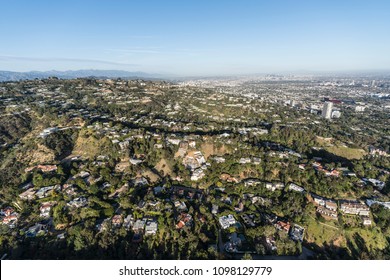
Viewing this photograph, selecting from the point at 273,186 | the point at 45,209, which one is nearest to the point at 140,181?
the point at 45,209

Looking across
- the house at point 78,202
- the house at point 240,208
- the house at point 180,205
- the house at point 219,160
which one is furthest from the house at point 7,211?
the house at point 219,160

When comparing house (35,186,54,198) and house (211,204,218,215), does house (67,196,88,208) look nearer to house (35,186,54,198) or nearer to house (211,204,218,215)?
house (35,186,54,198)

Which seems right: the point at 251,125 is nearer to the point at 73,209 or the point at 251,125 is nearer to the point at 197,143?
the point at 197,143

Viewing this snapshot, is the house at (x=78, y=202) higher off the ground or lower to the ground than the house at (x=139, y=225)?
higher

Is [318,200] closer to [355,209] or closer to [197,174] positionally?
[355,209]

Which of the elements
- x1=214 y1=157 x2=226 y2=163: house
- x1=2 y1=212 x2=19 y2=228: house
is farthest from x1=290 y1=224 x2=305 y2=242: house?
x1=2 y1=212 x2=19 y2=228: house

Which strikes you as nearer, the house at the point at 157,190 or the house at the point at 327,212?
the house at the point at 327,212

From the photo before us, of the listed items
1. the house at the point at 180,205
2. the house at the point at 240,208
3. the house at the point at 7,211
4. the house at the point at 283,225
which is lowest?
the house at the point at 283,225

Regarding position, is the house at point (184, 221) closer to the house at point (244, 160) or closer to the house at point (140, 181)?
the house at point (140, 181)

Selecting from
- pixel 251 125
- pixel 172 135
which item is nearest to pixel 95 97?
pixel 172 135
